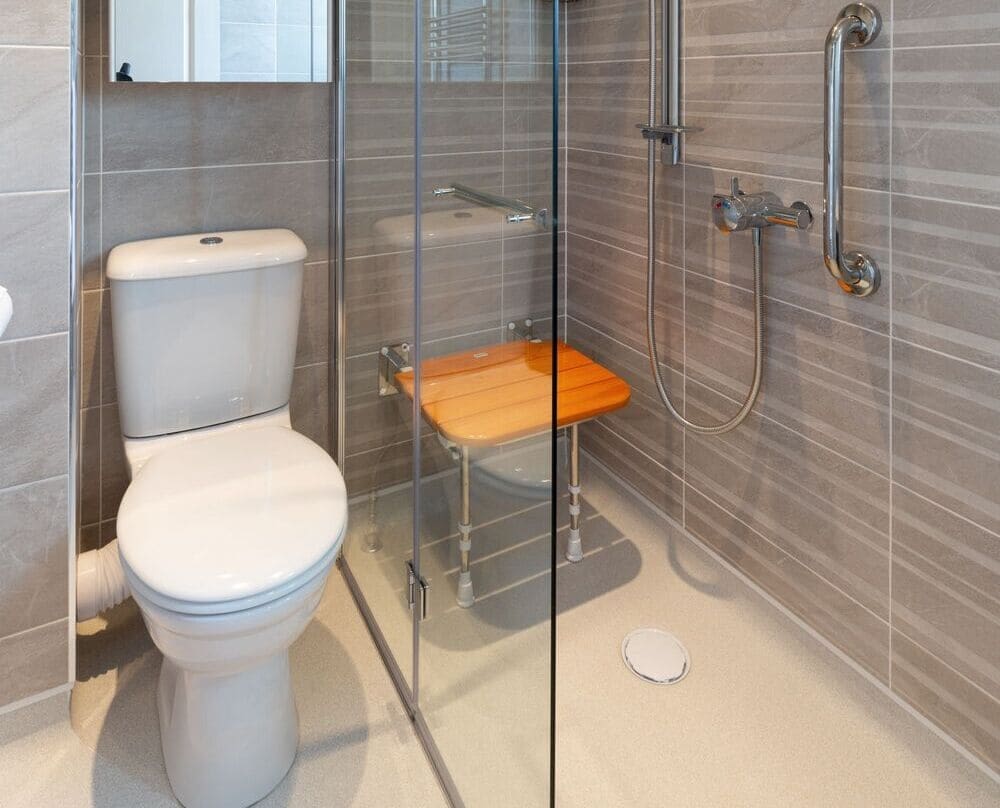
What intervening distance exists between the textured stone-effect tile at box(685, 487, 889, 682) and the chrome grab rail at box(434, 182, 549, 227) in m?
1.18

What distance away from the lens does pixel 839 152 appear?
1.35 metres

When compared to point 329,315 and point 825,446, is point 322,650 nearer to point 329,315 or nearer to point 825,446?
point 329,315

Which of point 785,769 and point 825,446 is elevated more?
point 825,446

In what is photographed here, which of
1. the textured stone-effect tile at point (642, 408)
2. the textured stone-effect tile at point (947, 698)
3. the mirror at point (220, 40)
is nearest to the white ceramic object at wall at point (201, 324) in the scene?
the mirror at point (220, 40)

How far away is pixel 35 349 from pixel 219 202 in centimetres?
58

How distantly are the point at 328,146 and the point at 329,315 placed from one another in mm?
416

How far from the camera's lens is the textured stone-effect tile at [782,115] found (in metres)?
1.36

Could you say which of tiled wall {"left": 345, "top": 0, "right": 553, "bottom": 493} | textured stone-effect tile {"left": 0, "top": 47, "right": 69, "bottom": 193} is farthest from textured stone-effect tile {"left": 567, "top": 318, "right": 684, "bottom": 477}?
textured stone-effect tile {"left": 0, "top": 47, "right": 69, "bottom": 193}

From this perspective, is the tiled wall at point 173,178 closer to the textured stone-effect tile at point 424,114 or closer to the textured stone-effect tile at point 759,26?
the textured stone-effect tile at point 424,114

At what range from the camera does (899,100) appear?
4.30 ft

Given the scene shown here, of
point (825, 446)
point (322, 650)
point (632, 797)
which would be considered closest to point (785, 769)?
point (632, 797)

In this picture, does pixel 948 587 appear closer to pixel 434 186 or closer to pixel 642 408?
pixel 642 408

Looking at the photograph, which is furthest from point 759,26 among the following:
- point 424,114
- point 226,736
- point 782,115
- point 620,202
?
point 226,736

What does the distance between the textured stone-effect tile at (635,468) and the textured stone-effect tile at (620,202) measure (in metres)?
0.59
